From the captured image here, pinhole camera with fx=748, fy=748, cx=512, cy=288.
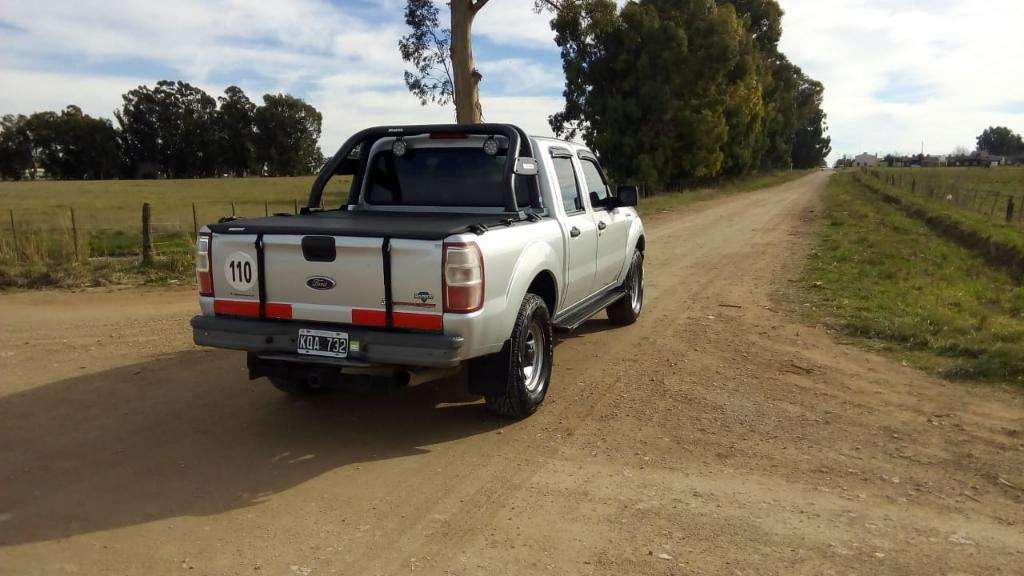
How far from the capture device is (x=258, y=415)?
5.43 metres

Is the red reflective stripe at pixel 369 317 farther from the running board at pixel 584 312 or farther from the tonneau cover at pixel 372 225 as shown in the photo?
the running board at pixel 584 312

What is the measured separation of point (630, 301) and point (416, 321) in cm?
430

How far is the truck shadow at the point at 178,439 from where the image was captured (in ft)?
13.1

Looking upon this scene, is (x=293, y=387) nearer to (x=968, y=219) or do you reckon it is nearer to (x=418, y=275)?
(x=418, y=275)

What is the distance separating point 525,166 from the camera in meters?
5.61

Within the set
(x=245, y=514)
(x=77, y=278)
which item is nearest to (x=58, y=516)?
(x=245, y=514)

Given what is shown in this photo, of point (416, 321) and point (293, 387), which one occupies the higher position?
point (416, 321)

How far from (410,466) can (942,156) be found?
16163 cm

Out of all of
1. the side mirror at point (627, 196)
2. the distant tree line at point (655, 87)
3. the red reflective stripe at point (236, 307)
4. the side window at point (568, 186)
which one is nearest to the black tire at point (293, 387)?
the red reflective stripe at point (236, 307)

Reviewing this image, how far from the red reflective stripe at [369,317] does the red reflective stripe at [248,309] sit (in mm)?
468

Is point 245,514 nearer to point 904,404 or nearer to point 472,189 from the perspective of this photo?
point 472,189

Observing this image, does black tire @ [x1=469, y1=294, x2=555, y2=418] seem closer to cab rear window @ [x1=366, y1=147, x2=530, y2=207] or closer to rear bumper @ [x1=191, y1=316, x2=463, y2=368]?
rear bumper @ [x1=191, y1=316, x2=463, y2=368]

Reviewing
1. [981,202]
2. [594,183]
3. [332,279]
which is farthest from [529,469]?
[981,202]

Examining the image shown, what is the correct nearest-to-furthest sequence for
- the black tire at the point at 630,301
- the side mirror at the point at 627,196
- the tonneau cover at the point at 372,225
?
the tonneau cover at the point at 372,225 < the side mirror at the point at 627,196 < the black tire at the point at 630,301
